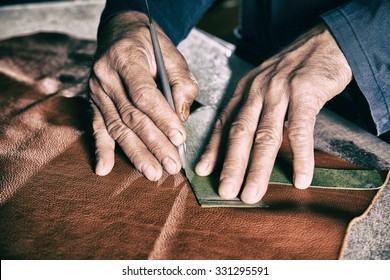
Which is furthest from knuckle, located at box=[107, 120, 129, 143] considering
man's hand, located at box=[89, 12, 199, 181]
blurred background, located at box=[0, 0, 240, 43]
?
blurred background, located at box=[0, 0, 240, 43]

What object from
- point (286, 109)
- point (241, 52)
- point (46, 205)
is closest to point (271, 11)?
point (241, 52)

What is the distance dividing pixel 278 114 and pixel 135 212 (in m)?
0.35

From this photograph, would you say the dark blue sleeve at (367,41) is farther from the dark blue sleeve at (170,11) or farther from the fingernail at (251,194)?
the dark blue sleeve at (170,11)

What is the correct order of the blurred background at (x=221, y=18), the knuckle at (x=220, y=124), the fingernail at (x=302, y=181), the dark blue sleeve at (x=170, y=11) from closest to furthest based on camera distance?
the fingernail at (x=302, y=181) < the knuckle at (x=220, y=124) < the dark blue sleeve at (x=170, y=11) < the blurred background at (x=221, y=18)

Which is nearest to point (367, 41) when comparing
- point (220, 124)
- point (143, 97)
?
point (220, 124)

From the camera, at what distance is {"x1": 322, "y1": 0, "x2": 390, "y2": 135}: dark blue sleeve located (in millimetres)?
784

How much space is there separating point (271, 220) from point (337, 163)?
0.23 m

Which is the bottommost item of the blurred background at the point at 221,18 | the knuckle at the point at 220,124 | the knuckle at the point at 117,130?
the blurred background at the point at 221,18

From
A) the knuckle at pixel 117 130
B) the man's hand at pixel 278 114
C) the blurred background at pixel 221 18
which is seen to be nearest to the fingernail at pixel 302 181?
the man's hand at pixel 278 114

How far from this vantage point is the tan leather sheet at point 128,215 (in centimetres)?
65

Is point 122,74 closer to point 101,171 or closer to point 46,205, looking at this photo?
point 101,171

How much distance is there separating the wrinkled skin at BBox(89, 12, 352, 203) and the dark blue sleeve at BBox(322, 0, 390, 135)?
0.02 m

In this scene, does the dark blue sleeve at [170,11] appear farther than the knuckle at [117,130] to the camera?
Yes

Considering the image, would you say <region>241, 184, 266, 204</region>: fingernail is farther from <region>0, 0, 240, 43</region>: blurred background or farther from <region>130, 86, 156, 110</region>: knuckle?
<region>0, 0, 240, 43</region>: blurred background
